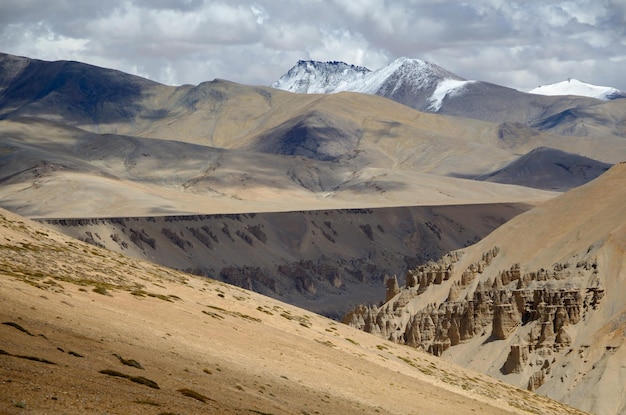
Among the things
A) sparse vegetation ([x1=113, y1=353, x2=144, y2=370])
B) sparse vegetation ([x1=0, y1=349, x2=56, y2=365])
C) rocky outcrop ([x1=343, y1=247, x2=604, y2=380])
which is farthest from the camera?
rocky outcrop ([x1=343, y1=247, x2=604, y2=380])

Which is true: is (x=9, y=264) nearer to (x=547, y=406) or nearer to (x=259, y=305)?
(x=259, y=305)

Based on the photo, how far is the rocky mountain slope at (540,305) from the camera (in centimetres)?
7719

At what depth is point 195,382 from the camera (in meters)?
31.7

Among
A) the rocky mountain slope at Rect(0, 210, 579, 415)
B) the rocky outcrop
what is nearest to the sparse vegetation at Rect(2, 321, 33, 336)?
the rocky mountain slope at Rect(0, 210, 579, 415)

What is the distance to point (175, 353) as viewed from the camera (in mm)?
36344

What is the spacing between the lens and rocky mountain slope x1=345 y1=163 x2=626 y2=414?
7719 cm

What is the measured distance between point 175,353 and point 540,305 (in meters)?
54.2

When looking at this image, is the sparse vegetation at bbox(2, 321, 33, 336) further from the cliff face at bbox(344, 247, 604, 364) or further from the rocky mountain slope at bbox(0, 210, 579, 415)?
the cliff face at bbox(344, 247, 604, 364)

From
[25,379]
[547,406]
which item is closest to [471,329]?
[547,406]

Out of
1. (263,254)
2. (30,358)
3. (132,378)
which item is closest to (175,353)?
(132,378)

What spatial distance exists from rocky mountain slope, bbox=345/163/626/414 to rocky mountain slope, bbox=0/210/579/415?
1850 centimetres

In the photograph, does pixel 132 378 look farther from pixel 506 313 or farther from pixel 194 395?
pixel 506 313

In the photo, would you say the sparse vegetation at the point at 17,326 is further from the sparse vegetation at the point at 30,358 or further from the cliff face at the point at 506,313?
the cliff face at the point at 506,313

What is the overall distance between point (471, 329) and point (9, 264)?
52495 millimetres
